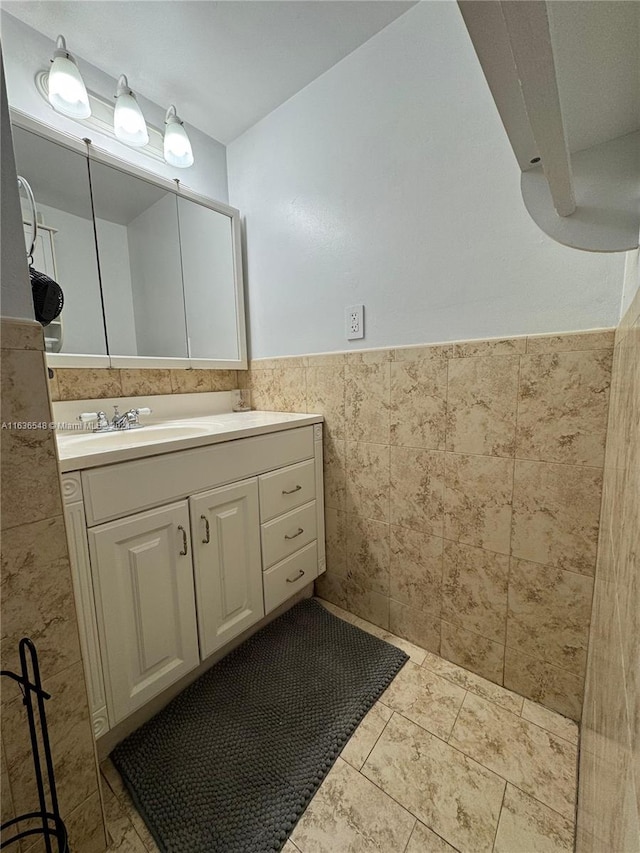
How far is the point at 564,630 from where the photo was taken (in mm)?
1001

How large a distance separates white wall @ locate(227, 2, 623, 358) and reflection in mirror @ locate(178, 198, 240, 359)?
25 centimetres

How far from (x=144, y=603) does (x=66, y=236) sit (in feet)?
4.19

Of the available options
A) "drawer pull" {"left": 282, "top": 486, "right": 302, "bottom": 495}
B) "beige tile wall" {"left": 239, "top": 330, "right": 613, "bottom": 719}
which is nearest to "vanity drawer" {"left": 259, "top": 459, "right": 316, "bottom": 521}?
"drawer pull" {"left": 282, "top": 486, "right": 302, "bottom": 495}

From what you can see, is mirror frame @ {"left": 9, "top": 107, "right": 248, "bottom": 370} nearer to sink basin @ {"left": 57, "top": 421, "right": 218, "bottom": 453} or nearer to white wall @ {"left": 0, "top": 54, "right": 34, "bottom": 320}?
sink basin @ {"left": 57, "top": 421, "right": 218, "bottom": 453}

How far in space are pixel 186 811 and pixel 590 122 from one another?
1577 mm

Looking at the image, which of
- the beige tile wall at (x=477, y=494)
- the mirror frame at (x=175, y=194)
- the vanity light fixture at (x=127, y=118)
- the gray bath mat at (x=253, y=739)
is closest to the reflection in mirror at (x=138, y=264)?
the mirror frame at (x=175, y=194)

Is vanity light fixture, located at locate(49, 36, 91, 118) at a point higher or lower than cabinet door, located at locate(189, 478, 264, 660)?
higher

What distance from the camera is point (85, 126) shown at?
1.25m

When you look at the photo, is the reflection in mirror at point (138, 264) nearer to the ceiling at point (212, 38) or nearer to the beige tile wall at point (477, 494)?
the ceiling at point (212, 38)

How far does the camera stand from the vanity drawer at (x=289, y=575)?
4.18 feet

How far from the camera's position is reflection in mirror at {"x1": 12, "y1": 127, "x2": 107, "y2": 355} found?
44.4 inches

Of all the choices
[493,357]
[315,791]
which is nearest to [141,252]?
[493,357]

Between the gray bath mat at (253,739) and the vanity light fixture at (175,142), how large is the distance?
2.06 m

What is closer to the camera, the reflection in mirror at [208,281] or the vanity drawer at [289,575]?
the vanity drawer at [289,575]
